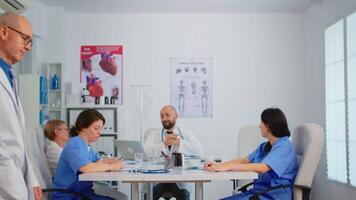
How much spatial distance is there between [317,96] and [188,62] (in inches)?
69.6

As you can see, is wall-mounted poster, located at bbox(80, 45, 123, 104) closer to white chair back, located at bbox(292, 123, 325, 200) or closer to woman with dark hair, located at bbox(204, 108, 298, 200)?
woman with dark hair, located at bbox(204, 108, 298, 200)

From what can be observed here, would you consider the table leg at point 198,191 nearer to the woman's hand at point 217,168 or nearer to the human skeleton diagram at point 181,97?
the woman's hand at point 217,168

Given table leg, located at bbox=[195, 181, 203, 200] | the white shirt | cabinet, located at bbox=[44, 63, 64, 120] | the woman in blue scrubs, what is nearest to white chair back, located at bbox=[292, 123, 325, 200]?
table leg, located at bbox=[195, 181, 203, 200]

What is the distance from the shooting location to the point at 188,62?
635 centimetres

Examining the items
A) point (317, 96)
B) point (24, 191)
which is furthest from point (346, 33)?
point (24, 191)

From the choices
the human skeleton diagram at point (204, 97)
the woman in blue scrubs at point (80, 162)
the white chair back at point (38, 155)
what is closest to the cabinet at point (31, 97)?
the white chair back at point (38, 155)

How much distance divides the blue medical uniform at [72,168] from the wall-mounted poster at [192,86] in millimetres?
3273

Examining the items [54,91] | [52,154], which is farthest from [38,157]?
[54,91]

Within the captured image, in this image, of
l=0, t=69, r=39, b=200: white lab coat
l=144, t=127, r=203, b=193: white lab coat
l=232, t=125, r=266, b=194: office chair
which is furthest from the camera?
l=144, t=127, r=203, b=193: white lab coat

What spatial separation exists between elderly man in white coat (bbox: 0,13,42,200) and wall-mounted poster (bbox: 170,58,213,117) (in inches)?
171

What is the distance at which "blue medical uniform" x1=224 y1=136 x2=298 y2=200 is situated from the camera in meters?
2.94

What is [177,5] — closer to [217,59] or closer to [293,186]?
[217,59]

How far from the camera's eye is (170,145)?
416 cm

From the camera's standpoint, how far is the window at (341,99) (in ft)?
14.7
